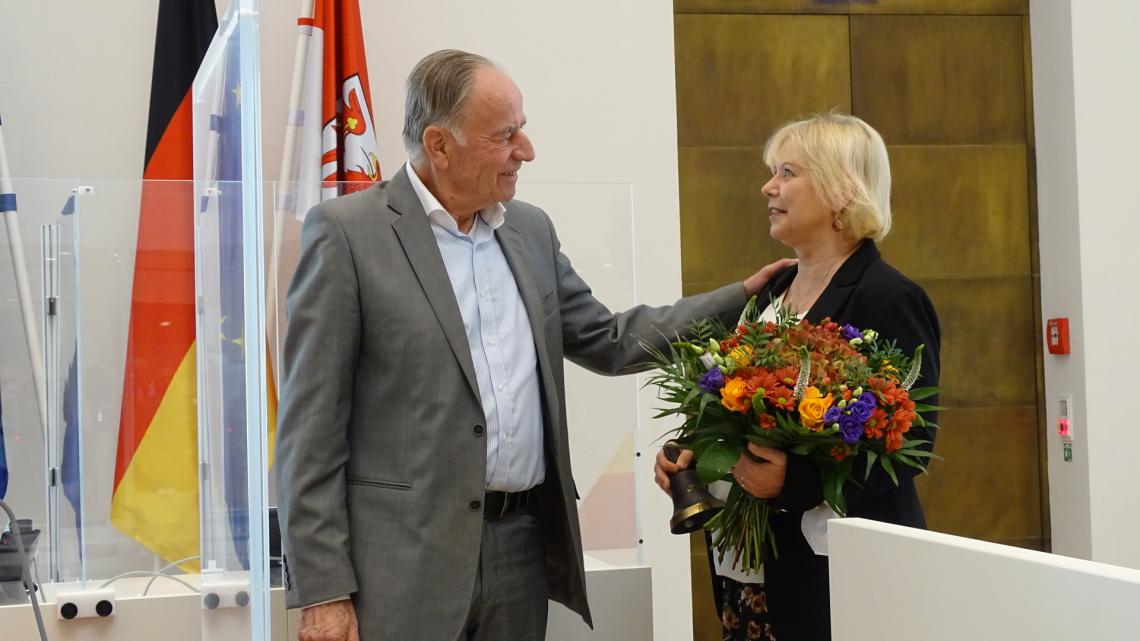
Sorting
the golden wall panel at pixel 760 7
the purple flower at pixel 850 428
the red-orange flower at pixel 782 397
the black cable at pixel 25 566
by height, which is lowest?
the black cable at pixel 25 566

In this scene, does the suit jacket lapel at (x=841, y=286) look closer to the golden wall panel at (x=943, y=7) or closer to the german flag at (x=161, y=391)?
the german flag at (x=161, y=391)

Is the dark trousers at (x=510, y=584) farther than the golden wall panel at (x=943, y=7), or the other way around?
the golden wall panel at (x=943, y=7)

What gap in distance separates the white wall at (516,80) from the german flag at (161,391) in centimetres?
212

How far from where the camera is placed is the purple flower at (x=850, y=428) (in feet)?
6.31

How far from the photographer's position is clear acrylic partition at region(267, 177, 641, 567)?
2.80m

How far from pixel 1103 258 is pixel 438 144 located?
11.4 feet

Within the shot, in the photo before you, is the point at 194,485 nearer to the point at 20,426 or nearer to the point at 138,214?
the point at 20,426

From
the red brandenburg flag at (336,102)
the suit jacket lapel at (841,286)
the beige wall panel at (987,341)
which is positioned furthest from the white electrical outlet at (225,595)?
the beige wall panel at (987,341)

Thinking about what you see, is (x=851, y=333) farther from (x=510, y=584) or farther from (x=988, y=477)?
(x=988, y=477)

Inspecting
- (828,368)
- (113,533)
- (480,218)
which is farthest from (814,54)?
(113,533)

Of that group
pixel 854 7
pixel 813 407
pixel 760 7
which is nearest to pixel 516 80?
pixel 760 7

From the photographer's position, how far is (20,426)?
2070 mm

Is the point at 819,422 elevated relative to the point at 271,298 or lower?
lower

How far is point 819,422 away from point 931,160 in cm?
350
